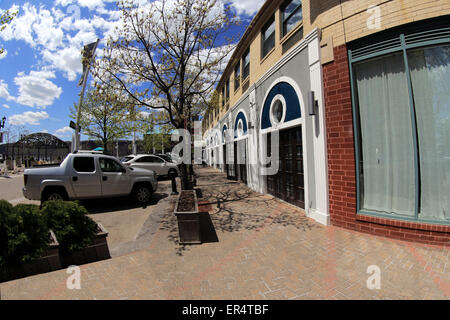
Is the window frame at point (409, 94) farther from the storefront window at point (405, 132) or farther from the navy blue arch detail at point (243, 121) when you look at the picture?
the navy blue arch detail at point (243, 121)

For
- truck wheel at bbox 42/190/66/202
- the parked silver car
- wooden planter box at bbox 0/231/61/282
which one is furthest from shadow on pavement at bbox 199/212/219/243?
the parked silver car

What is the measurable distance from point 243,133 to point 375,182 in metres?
7.69

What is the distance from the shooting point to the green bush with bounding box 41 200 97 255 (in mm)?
3178

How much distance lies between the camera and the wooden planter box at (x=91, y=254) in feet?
10.4

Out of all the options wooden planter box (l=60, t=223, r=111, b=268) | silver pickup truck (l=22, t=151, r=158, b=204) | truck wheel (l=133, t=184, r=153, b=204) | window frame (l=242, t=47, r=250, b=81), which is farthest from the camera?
window frame (l=242, t=47, r=250, b=81)

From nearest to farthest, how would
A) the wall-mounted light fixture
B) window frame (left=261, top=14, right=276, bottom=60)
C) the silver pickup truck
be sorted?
the wall-mounted light fixture → the silver pickup truck → window frame (left=261, top=14, right=276, bottom=60)

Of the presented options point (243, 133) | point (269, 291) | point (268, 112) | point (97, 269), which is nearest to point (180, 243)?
→ point (97, 269)

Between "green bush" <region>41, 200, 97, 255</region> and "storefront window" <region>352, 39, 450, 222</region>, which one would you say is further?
"storefront window" <region>352, 39, 450, 222</region>

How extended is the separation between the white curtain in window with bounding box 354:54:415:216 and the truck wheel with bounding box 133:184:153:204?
6845 millimetres

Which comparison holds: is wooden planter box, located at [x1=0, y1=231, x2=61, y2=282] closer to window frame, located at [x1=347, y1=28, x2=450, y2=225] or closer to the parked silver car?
window frame, located at [x1=347, y1=28, x2=450, y2=225]

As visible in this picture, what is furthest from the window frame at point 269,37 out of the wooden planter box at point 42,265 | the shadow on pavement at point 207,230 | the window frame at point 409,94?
the wooden planter box at point 42,265

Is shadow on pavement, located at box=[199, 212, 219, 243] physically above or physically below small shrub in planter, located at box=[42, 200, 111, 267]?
below

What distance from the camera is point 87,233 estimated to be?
11.2 ft

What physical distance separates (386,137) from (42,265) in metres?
6.61
